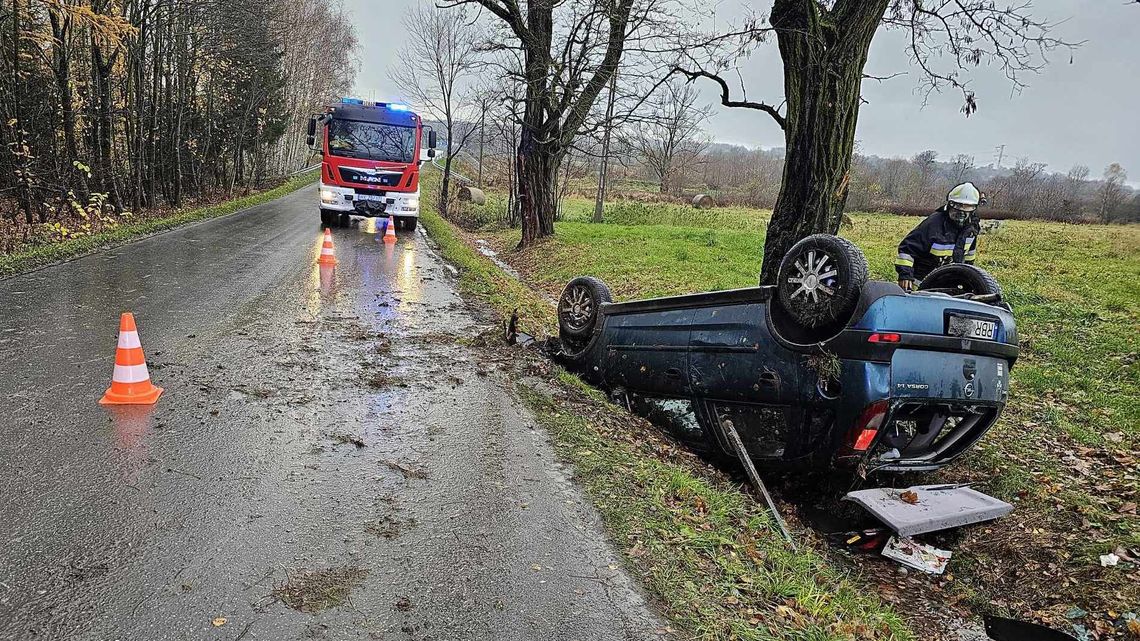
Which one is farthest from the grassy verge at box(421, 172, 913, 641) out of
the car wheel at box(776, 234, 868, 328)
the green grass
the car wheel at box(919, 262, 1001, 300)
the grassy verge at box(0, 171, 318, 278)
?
the grassy verge at box(0, 171, 318, 278)

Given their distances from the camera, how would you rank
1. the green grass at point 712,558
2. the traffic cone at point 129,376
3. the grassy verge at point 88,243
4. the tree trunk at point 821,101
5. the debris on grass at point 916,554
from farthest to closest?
the grassy verge at point 88,243, the tree trunk at point 821,101, the traffic cone at point 129,376, the debris on grass at point 916,554, the green grass at point 712,558

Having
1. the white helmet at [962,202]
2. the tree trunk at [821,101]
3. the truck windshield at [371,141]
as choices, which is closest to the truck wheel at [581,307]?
the tree trunk at [821,101]

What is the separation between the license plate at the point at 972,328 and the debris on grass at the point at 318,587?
11.5ft

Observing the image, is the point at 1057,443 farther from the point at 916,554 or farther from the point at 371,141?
the point at 371,141

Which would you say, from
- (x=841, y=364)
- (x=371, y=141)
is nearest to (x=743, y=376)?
(x=841, y=364)

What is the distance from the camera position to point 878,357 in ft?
11.8

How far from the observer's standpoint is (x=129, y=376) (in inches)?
179

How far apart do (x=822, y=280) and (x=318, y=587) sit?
10.4 feet

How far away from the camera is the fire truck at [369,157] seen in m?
16.1

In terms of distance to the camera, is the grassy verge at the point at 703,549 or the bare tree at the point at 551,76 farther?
the bare tree at the point at 551,76

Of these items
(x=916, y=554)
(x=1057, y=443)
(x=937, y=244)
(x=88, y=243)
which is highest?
(x=937, y=244)

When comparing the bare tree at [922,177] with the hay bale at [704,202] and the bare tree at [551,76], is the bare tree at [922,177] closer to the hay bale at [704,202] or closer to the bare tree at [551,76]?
the hay bale at [704,202]

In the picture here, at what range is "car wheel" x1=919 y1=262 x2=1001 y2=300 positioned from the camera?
459cm

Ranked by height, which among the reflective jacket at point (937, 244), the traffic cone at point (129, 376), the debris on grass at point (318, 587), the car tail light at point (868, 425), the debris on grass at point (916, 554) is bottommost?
the debris on grass at point (916, 554)
